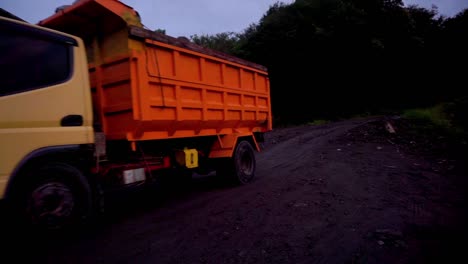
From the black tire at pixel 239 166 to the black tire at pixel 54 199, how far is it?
10.2 feet

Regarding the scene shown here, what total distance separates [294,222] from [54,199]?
8.62 feet

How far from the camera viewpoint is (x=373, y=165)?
6.87 metres

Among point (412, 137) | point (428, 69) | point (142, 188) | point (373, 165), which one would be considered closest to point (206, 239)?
point (142, 188)

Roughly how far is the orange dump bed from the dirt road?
1.25 metres

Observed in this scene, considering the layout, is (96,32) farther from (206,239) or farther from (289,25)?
(289,25)

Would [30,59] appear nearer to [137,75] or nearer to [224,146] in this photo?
[137,75]

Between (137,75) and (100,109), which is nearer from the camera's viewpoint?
(137,75)

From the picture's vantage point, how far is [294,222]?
3744mm

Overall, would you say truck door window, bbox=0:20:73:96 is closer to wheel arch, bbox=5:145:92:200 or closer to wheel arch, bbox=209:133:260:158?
wheel arch, bbox=5:145:92:200

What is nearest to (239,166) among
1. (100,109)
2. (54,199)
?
(100,109)

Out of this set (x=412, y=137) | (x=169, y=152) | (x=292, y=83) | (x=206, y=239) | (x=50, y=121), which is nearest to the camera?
(x=50, y=121)

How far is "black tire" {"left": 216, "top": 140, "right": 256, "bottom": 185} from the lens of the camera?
6.05 meters

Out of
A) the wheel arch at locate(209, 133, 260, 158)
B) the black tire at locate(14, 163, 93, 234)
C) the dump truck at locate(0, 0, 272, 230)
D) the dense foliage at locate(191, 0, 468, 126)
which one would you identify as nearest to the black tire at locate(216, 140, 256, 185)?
the dump truck at locate(0, 0, 272, 230)

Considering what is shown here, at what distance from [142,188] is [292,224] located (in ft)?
12.8
